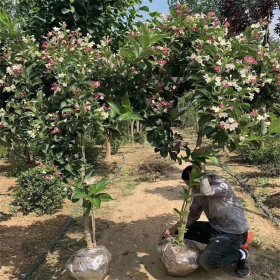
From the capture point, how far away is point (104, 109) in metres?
4.16

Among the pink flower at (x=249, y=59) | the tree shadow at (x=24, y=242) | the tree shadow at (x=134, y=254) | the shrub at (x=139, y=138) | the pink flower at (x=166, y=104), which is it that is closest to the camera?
the pink flower at (x=249, y=59)

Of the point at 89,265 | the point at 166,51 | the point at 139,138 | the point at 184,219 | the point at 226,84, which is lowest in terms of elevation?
the point at 89,265

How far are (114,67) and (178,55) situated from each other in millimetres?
687

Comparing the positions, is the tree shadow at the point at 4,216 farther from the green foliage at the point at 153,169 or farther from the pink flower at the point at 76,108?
the pink flower at the point at 76,108

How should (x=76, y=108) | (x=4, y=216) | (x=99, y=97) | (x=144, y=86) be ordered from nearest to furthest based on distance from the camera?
(x=76, y=108), (x=99, y=97), (x=144, y=86), (x=4, y=216)

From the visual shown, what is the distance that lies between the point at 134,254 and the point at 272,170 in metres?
4.96

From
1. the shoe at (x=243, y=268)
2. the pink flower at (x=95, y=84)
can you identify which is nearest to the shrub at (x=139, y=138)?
the shoe at (x=243, y=268)

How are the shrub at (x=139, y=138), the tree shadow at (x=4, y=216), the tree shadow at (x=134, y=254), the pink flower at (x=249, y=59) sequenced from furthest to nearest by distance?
the shrub at (x=139, y=138) < the tree shadow at (x=4, y=216) < the tree shadow at (x=134, y=254) < the pink flower at (x=249, y=59)

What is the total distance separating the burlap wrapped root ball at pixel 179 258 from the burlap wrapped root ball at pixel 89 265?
0.70 meters

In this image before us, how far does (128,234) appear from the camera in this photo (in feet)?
20.6

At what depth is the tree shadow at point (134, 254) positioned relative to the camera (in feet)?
16.2

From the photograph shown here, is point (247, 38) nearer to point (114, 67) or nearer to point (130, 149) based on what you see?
point (114, 67)

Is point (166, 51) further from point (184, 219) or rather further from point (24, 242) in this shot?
point (24, 242)

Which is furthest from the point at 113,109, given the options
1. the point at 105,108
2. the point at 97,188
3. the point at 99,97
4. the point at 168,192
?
the point at 168,192
